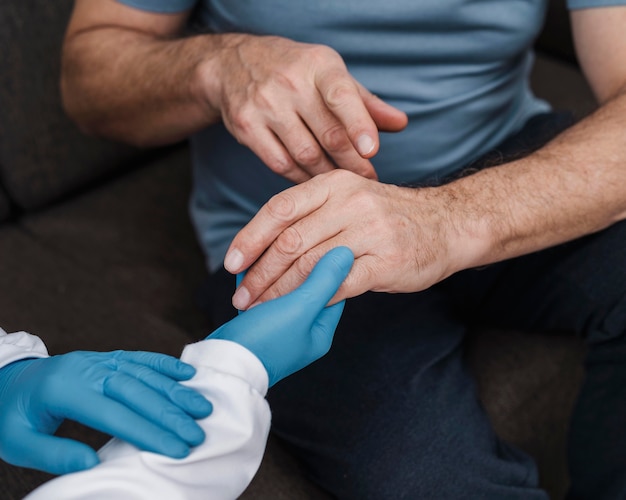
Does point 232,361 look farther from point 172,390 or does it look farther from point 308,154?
point 308,154

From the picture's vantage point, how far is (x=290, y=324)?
579 millimetres

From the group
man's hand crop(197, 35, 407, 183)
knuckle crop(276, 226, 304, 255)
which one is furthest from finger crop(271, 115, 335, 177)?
knuckle crop(276, 226, 304, 255)

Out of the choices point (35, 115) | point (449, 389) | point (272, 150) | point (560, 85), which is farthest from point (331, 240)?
point (560, 85)

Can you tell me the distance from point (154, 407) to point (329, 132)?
339 mm

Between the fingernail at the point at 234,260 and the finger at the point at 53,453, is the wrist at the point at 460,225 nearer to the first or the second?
the fingernail at the point at 234,260

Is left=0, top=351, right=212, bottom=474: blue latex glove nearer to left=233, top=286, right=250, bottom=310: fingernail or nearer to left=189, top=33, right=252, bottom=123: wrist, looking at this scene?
left=233, top=286, right=250, bottom=310: fingernail

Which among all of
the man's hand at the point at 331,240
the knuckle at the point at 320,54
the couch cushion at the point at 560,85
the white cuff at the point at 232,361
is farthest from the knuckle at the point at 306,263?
the couch cushion at the point at 560,85

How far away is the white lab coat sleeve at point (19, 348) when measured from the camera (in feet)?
1.94

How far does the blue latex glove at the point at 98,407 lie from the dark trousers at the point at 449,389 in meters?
0.25

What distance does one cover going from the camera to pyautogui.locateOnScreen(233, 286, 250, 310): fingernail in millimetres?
649

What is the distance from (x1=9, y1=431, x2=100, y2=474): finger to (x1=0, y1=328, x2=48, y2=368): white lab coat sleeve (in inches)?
3.3

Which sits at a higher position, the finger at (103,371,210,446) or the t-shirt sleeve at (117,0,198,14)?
the t-shirt sleeve at (117,0,198,14)

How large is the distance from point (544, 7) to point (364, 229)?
480 mm

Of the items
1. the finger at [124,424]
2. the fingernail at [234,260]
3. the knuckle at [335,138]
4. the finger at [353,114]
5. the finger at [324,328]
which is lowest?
the finger at [324,328]
